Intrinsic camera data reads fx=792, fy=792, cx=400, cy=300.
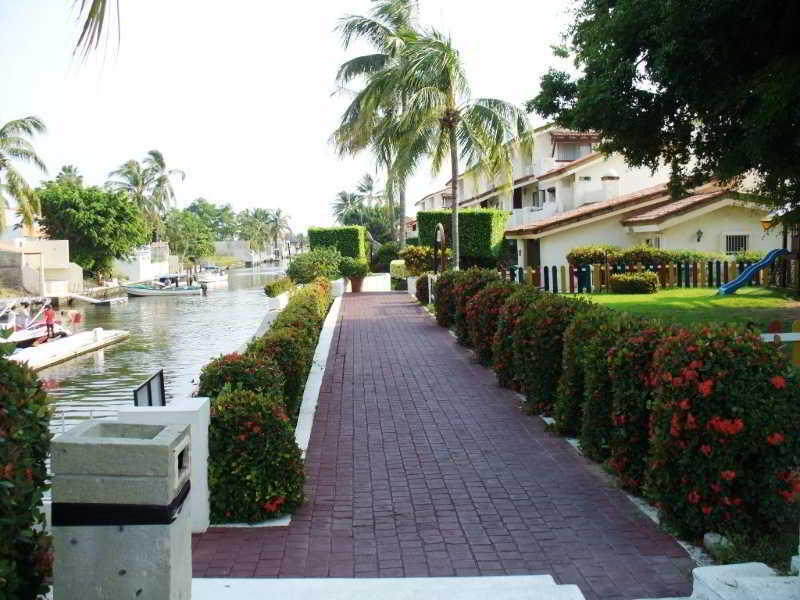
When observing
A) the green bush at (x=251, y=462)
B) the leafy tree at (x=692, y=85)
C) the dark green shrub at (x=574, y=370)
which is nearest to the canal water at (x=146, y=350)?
the green bush at (x=251, y=462)

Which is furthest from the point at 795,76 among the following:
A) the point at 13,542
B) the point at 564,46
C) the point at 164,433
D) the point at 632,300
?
the point at 632,300

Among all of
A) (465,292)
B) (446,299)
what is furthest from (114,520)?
(446,299)

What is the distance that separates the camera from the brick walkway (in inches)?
209

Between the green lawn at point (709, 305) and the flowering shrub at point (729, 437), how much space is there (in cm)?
1032

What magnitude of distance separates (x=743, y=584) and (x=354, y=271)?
117ft

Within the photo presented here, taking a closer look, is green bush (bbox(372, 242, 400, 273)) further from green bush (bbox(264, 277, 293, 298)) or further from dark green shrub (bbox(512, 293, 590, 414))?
dark green shrub (bbox(512, 293, 590, 414))

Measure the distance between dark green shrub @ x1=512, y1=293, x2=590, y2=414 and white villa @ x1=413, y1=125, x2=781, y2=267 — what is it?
1757cm

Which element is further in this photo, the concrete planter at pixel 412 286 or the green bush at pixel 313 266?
the green bush at pixel 313 266

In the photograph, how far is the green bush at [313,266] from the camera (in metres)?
35.7

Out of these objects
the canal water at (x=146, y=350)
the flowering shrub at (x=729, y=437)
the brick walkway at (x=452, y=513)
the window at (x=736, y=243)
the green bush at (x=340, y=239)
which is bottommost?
the canal water at (x=146, y=350)

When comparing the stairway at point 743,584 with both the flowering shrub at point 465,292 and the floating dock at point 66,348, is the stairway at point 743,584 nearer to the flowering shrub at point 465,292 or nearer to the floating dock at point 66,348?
the flowering shrub at point 465,292

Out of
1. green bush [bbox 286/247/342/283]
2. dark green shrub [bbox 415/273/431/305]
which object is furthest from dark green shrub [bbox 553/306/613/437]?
green bush [bbox 286/247/342/283]

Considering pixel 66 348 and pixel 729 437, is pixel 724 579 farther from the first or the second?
pixel 66 348

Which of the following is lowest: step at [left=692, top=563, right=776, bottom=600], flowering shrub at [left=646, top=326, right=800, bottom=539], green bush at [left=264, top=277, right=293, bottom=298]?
step at [left=692, top=563, right=776, bottom=600]
